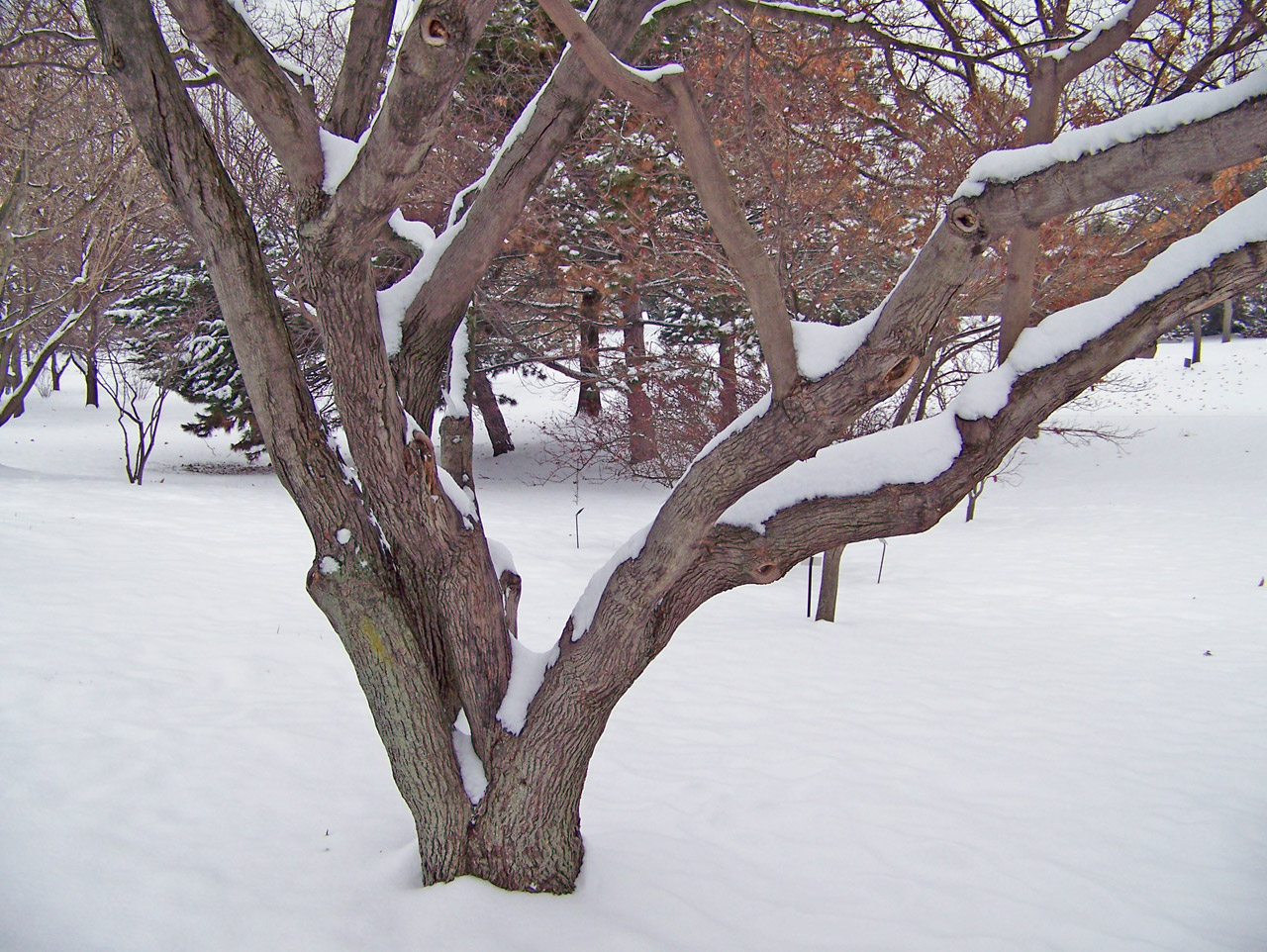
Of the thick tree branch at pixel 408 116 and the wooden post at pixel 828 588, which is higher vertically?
the thick tree branch at pixel 408 116

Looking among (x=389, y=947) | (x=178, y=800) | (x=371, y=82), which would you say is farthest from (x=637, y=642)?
(x=178, y=800)

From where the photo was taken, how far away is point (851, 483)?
226 cm

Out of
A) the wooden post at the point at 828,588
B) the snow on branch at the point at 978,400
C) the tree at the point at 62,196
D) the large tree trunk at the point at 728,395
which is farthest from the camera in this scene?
the large tree trunk at the point at 728,395

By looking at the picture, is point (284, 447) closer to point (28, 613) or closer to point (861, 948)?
point (861, 948)

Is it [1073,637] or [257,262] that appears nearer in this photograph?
[257,262]

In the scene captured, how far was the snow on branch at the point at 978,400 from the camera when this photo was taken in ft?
6.01

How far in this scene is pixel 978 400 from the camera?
2121 millimetres

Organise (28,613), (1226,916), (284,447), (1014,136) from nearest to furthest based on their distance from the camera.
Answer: (284,447)
(1226,916)
(28,613)
(1014,136)

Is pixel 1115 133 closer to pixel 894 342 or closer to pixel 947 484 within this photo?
pixel 894 342

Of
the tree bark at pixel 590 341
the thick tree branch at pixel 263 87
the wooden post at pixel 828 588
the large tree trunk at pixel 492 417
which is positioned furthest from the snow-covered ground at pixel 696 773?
the large tree trunk at pixel 492 417

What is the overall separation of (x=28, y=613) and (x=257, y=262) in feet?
13.4

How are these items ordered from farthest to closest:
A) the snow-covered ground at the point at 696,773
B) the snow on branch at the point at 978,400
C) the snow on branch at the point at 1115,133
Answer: the snow-covered ground at the point at 696,773 → the snow on branch at the point at 978,400 → the snow on branch at the point at 1115,133

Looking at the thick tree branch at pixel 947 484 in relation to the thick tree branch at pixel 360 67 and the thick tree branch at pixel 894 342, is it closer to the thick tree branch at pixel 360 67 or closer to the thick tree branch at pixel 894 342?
the thick tree branch at pixel 894 342

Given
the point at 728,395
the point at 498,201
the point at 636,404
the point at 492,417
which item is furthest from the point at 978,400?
the point at 492,417
